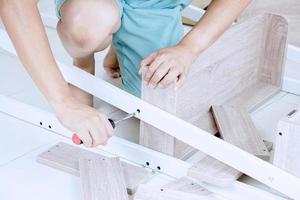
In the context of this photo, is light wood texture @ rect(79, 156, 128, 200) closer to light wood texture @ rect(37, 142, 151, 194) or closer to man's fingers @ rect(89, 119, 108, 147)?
light wood texture @ rect(37, 142, 151, 194)

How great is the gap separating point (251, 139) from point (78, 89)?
1.29 feet

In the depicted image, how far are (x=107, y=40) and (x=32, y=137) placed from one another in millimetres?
265

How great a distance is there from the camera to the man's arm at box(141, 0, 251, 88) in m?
0.99

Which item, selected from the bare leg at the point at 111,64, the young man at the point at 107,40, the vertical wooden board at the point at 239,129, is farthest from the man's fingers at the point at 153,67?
the bare leg at the point at 111,64

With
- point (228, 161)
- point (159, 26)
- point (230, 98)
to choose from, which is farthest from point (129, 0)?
point (228, 161)

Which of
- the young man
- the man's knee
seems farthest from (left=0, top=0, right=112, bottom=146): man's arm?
the man's knee

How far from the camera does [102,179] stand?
102 cm

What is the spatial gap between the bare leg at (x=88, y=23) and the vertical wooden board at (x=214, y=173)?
13.5 inches

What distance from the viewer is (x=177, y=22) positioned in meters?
1.32

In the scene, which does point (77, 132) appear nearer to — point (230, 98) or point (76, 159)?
point (76, 159)

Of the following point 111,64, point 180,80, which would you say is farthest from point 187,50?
point 111,64

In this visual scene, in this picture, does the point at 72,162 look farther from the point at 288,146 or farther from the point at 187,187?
the point at 288,146

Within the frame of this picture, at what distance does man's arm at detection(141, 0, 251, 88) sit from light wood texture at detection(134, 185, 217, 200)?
182 millimetres

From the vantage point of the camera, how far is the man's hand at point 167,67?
0.99 meters
